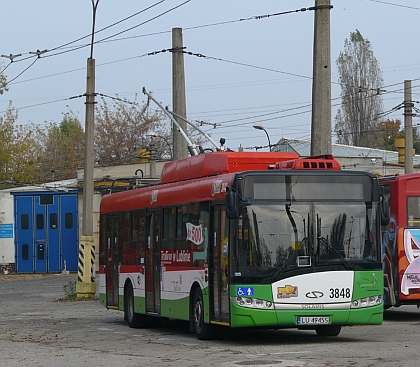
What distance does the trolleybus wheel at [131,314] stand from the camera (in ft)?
64.1

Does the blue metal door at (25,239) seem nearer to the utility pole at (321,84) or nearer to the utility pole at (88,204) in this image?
the utility pole at (88,204)

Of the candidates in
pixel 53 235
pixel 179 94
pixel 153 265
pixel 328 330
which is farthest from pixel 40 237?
pixel 328 330

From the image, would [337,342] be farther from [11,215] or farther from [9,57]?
[11,215]

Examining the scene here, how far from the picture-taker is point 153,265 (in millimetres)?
18516

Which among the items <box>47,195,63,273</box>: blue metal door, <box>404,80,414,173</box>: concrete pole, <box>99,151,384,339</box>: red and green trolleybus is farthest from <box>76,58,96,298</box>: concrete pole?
<box>47,195,63,273</box>: blue metal door

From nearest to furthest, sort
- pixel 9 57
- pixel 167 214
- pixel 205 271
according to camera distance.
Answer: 1. pixel 205 271
2. pixel 167 214
3. pixel 9 57

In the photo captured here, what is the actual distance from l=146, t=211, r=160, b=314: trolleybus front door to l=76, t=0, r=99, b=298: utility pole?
11008mm

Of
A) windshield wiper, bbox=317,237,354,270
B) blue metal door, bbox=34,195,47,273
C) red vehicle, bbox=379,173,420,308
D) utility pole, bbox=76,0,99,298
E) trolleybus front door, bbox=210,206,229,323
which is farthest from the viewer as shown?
blue metal door, bbox=34,195,47,273

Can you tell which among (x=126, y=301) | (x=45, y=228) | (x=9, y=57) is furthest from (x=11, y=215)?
(x=126, y=301)

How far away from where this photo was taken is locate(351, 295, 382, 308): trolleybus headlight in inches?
579

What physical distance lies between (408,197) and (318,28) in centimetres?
372

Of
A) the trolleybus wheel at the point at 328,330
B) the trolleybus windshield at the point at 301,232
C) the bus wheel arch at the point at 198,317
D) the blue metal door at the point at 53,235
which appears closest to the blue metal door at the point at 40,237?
the blue metal door at the point at 53,235

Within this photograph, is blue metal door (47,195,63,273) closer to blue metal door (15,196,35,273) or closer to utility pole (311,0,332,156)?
blue metal door (15,196,35,273)

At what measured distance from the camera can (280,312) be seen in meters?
14.4
